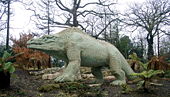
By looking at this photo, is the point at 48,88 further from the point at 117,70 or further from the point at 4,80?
the point at 117,70

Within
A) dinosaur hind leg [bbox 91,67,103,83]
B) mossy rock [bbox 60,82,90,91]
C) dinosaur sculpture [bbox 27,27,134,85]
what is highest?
dinosaur sculpture [bbox 27,27,134,85]

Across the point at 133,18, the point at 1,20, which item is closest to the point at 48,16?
the point at 1,20

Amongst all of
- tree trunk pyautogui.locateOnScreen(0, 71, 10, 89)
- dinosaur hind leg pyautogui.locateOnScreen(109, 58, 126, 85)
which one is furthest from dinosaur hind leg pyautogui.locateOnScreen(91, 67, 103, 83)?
tree trunk pyautogui.locateOnScreen(0, 71, 10, 89)

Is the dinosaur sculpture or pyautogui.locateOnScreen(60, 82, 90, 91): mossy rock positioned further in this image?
the dinosaur sculpture

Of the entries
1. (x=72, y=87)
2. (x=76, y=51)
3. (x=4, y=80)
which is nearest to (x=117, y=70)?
(x=76, y=51)

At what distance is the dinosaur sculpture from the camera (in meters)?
7.55

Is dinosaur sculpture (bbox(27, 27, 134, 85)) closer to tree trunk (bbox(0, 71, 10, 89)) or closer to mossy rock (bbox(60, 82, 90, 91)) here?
mossy rock (bbox(60, 82, 90, 91))

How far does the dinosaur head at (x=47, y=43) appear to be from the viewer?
24.8 ft

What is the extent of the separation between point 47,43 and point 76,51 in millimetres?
933

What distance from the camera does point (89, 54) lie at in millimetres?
7891

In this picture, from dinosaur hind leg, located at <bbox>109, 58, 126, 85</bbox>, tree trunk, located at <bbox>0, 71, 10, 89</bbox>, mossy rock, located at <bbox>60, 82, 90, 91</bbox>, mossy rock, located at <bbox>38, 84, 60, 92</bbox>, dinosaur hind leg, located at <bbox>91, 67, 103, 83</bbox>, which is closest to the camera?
tree trunk, located at <bbox>0, 71, 10, 89</bbox>

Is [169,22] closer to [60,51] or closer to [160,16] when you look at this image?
[160,16]

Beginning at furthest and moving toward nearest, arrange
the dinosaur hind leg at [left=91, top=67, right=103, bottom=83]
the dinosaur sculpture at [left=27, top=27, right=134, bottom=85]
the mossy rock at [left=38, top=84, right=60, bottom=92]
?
the dinosaur hind leg at [left=91, top=67, right=103, bottom=83]
the dinosaur sculpture at [left=27, top=27, right=134, bottom=85]
the mossy rock at [left=38, top=84, right=60, bottom=92]

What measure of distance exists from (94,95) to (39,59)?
1059cm
